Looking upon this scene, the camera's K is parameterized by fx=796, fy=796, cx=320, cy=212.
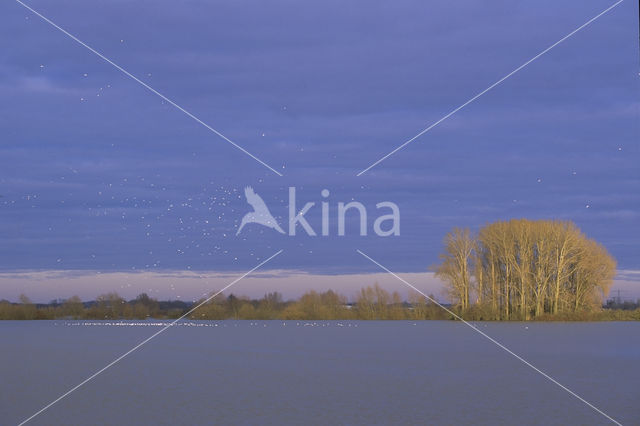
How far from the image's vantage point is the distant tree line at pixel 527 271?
62.1 metres

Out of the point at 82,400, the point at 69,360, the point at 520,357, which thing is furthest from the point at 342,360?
the point at 82,400

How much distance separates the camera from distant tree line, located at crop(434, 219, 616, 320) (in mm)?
62125

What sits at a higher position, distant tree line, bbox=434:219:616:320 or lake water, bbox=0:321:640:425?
distant tree line, bbox=434:219:616:320

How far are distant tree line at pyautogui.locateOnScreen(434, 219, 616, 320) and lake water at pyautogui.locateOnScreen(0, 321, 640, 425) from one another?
22.4 metres

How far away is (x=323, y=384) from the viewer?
23750mm

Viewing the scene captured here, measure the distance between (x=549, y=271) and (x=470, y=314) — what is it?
23.8 feet

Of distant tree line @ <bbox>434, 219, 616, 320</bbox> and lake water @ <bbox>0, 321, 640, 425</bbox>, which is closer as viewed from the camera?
lake water @ <bbox>0, 321, 640, 425</bbox>

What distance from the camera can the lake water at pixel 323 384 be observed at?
18.3 metres

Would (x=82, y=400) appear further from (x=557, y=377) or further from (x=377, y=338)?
(x=377, y=338)

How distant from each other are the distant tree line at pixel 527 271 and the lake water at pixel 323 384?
22.4 metres

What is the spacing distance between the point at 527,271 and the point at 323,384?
4232 centimetres

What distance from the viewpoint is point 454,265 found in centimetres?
6244

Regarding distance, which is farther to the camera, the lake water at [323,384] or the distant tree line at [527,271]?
the distant tree line at [527,271]

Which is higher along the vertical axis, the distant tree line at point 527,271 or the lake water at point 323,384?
the distant tree line at point 527,271
